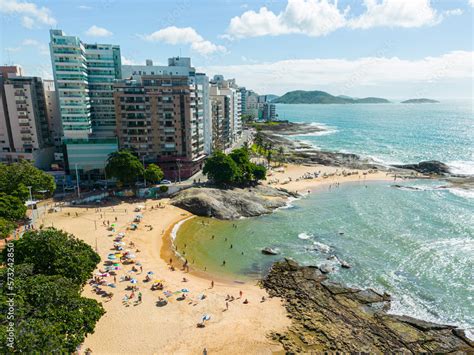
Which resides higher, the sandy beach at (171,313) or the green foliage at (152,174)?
the green foliage at (152,174)

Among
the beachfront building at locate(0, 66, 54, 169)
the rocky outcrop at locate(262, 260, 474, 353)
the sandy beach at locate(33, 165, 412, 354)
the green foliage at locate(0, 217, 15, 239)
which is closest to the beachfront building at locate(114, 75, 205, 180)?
the beachfront building at locate(0, 66, 54, 169)

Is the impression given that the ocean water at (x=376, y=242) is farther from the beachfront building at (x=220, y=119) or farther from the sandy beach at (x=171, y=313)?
the beachfront building at (x=220, y=119)

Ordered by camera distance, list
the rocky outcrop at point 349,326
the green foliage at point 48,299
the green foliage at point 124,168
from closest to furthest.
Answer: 1. the green foliage at point 48,299
2. the rocky outcrop at point 349,326
3. the green foliage at point 124,168

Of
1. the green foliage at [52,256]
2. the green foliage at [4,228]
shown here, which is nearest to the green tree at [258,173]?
the green foliage at [4,228]

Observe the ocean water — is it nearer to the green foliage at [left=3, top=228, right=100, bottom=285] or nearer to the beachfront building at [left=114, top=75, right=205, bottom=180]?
the green foliage at [left=3, top=228, right=100, bottom=285]

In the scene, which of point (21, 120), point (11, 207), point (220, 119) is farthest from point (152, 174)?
point (220, 119)

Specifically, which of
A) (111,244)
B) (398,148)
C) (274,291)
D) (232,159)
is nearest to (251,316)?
(274,291)
